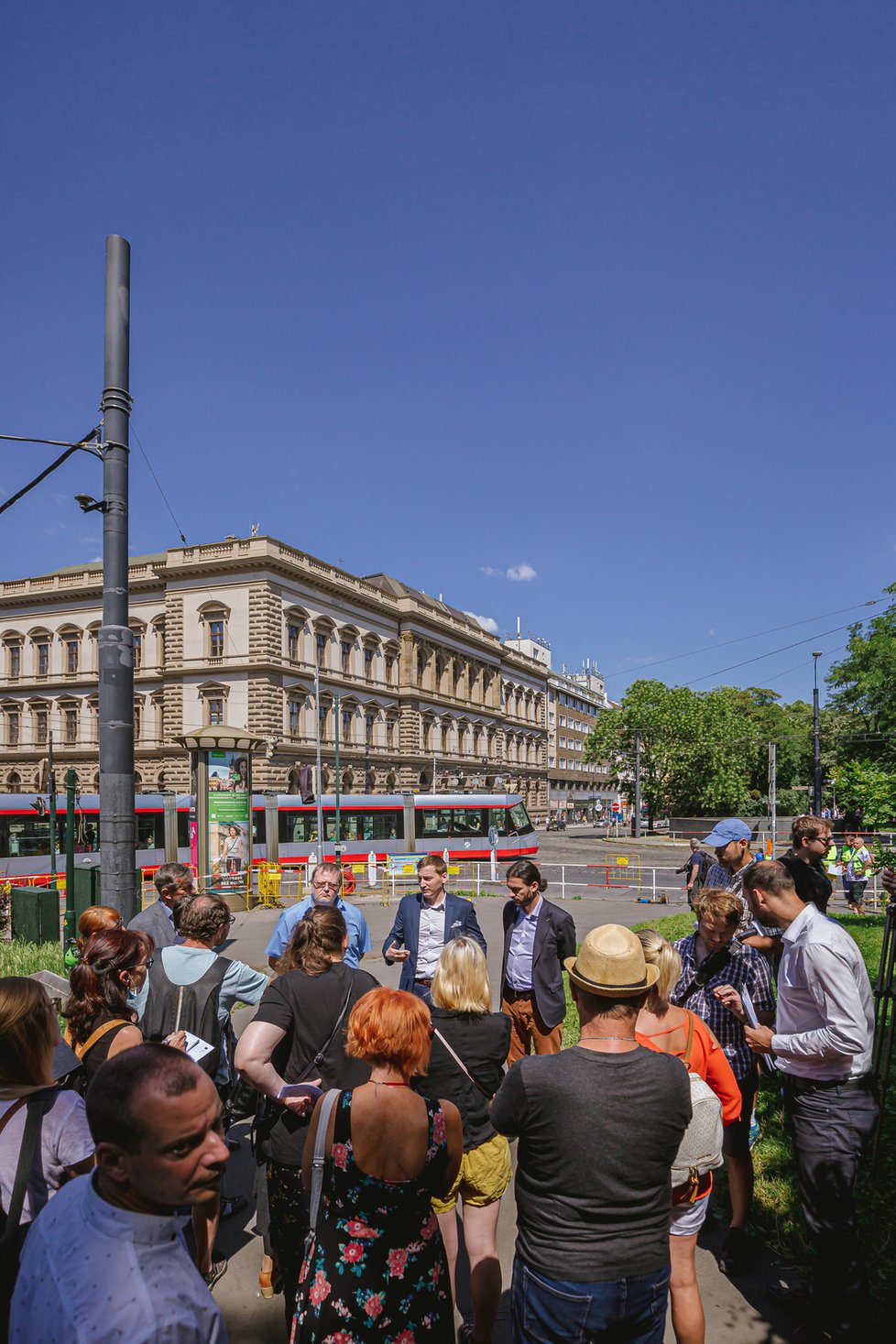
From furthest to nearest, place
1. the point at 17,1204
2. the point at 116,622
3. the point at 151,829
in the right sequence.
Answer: the point at 151,829, the point at 116,622, the point at 17,1204

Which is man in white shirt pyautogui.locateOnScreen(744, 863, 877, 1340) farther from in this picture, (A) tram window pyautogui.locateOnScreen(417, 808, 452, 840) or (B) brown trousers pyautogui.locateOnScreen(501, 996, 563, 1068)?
(A) tram window pyautogui.locateOnScreen(417, 808, 452, 840)

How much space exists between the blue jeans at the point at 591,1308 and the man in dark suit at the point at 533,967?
11.9 feet

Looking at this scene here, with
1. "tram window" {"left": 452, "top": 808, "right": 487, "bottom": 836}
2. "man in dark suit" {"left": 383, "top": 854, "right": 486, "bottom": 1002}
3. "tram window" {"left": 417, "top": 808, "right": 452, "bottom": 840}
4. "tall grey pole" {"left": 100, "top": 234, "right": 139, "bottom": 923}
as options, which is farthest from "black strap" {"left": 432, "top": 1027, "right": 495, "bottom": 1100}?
"tram window" {"left": 452, "top": 808, "right": 487, "bottom": 836}

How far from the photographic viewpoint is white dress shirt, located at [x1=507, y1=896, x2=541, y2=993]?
6.33 metres

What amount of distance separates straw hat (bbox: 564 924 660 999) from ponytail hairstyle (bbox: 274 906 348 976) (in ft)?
4.73

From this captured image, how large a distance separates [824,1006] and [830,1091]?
0.40 metres

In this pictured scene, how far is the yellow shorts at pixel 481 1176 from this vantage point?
12.0 feet

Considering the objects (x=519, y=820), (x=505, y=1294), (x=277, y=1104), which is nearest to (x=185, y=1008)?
(x=277, y=1104)

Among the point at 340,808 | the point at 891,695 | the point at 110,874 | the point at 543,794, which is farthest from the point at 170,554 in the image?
the point at 543,794

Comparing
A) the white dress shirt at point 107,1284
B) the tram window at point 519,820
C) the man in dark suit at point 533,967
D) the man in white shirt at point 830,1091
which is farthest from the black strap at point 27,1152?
the tram window at point 519,820

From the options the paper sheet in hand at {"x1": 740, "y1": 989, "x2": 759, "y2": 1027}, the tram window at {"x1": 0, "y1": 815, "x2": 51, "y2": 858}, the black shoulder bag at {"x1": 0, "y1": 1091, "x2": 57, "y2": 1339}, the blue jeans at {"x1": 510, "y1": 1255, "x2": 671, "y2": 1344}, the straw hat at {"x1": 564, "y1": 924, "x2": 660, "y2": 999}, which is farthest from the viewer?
the tram window at {"x1": 0, "y1": 815, "x2": 51, "y2": 858}

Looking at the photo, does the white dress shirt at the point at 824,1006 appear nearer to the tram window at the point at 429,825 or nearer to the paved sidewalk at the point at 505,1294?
the paved sidewalk at the point at 505,1294

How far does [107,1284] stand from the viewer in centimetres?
150

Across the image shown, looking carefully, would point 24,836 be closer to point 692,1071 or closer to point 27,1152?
point 27,1152
